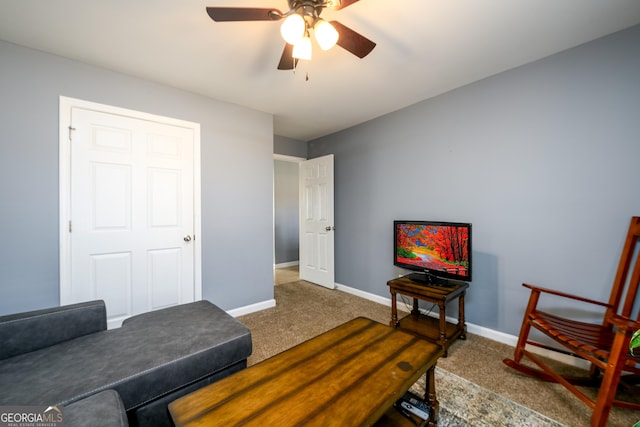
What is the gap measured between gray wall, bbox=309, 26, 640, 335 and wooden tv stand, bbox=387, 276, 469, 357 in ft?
0.84

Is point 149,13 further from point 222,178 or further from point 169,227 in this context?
point 169,227

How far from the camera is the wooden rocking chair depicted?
1.30 meters

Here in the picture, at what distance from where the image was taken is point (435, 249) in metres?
2.45

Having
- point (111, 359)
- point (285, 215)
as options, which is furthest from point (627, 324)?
point (285, 215)

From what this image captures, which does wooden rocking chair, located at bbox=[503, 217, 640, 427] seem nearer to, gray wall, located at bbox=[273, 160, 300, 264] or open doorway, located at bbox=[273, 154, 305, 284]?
open doorway, located at bbox=[273, 154, 305, 284]

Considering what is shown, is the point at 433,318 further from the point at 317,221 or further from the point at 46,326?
the point at 46,326

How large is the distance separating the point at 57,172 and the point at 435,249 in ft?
10.8

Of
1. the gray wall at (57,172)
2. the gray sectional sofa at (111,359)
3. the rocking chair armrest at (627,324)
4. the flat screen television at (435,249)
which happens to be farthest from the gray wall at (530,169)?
the gray sectional sofa at (111,359)

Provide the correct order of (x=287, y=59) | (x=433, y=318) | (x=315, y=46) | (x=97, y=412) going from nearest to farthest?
(x=97, y=412) → (x=287, y=59) → (x=315, y=46) → (x=433, y=318)

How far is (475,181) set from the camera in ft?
8.18

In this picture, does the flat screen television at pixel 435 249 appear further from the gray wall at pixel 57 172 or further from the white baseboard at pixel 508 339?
the gray wall at pixel 57 172

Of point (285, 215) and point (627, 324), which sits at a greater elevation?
point (285, 215)

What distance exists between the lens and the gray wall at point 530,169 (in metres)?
1.82

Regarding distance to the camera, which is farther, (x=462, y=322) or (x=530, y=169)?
(x=462, y=322)
